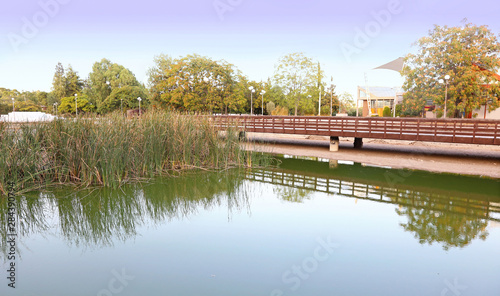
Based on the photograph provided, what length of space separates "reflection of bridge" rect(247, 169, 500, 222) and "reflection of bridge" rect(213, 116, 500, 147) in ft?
7.32

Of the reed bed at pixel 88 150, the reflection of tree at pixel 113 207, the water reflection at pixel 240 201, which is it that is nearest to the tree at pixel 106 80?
the reed bed at pixel 88 150

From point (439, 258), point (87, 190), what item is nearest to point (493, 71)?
point (439, 258)

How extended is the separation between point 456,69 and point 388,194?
1866 centimetres

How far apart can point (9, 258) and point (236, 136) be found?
6.88m

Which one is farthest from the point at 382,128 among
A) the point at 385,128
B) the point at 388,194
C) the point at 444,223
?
the point at 444,223

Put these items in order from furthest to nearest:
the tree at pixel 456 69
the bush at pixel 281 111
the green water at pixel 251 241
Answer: the bush at pixel 281 111 → the tree at pixel 456 69 → the green water at pixel 251 241

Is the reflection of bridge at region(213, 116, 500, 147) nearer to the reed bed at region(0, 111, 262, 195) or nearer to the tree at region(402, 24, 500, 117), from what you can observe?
the reed bed at region(0, 111, 262, 195)

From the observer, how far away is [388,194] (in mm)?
7488

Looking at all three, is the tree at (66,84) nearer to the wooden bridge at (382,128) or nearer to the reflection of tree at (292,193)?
the wooden bridge at (382,128)

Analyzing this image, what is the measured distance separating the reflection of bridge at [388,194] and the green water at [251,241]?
4 centimetres

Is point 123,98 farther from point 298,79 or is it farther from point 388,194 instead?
point 388,194

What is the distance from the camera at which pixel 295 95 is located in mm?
29172

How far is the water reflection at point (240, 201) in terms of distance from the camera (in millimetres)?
5145

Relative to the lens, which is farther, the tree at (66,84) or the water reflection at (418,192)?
the tree at (66,84)
